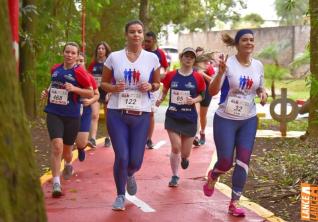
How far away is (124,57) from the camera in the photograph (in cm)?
669

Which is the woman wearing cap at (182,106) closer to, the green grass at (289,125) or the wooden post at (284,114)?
the wooden post at (284,114)

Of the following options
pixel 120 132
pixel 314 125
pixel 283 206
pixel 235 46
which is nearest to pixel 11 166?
pixel 120 132

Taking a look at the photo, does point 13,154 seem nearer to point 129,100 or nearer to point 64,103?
point 129,100

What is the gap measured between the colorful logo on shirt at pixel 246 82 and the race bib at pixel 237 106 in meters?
0.14

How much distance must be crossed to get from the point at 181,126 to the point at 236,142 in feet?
5.33

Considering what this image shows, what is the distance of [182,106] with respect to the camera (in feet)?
27.0

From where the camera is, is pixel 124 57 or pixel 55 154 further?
pixel 55 154

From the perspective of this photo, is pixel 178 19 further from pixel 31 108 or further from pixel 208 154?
pixel 208 154

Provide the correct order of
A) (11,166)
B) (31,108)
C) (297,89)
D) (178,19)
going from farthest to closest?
(297,89) → (178,19) → (31,108) → (11,166)

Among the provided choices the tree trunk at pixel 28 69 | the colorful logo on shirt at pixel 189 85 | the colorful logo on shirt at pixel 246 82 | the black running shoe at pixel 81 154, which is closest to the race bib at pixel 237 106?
the colorful logo on shirt at pixel 246 82

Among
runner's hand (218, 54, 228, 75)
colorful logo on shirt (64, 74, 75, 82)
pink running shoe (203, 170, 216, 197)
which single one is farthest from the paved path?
runner's hand (218, 54, 228, 75)

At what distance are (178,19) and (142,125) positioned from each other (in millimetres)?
20915

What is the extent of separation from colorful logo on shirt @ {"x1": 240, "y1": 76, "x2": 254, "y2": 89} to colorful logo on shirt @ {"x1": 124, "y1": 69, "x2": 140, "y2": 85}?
115cm

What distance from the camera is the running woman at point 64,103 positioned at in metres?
7.38
